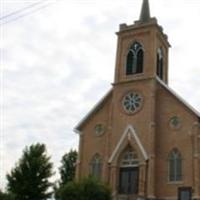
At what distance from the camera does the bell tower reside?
42.8 m

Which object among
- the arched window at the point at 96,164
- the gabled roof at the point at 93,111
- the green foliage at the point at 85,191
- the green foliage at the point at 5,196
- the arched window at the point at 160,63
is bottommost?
the green foliage at the point at 5,196

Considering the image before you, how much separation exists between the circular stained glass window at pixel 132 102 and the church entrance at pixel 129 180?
5.13 metres

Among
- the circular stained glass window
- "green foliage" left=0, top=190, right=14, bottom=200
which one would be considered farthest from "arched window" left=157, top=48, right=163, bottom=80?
"green foliage" left=0, top=190, right=14, bottom=200

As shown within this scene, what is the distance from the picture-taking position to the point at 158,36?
44.2 metres

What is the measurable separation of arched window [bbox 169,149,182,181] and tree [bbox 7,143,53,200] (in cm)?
991

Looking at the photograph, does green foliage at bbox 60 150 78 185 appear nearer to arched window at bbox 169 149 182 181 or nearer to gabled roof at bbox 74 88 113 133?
gabled roof at bbox 74 88 113 133

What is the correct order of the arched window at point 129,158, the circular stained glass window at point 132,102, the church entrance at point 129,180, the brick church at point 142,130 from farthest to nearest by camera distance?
the circular stained glass window at point 132,102 < the arched window at point 129,158 < the church entrance at point 129,180 < the brick church at point 142,130

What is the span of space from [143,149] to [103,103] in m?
6.99

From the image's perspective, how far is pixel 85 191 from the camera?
33156 mm

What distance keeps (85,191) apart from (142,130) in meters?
9.37

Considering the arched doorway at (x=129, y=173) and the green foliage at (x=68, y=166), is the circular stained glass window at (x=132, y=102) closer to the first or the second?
the arched doorway at (x=129, y=173)

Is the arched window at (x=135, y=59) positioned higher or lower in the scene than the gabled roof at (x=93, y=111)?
higher

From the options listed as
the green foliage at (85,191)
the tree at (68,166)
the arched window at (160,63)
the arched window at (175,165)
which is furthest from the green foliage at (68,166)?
the green foliage at (85,191)

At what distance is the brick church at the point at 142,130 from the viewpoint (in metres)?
38.3
